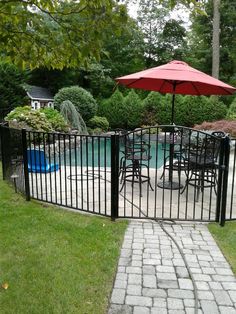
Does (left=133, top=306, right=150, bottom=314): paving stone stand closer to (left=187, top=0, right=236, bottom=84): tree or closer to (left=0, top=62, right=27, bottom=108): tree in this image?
(left=0, top=62, right=27, bottom=108): tree

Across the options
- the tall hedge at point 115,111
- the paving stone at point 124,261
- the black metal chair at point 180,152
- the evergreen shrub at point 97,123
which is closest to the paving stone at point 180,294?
the paving stone at point 124,261

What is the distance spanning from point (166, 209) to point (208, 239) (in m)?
0.98

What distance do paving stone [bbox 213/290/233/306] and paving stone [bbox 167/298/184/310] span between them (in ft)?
0.97

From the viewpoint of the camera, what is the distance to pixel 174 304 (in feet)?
8.08

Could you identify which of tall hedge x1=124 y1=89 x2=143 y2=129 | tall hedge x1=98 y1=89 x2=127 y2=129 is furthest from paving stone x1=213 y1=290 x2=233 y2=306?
tall hedge x1=98 y1=89 x2=127 y2=129

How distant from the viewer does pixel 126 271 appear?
2953mm

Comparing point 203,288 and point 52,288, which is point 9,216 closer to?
point 52,288

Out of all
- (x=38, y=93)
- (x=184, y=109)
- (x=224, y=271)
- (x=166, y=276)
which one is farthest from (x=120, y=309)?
(x=38, y=93)

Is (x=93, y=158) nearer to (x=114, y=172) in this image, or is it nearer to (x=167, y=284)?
(x=114, y=172)

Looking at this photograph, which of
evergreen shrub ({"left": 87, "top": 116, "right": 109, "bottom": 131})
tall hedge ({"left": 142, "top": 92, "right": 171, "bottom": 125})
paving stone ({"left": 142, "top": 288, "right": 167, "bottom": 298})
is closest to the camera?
paving stone ({"left": 142, "top": 288, "right": 167, "bottom": 298})

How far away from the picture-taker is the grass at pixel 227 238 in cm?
328

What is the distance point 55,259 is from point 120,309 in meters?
0.95

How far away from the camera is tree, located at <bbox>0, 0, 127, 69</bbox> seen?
2.04 m

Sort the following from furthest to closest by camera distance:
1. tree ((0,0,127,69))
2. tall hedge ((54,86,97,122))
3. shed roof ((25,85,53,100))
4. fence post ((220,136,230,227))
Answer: shed roof ((25,85,53,100)) < tall hedge ((54,86,97,122)) < fence post ((220,136,230,227)) < tree ((0,0,127,69))
